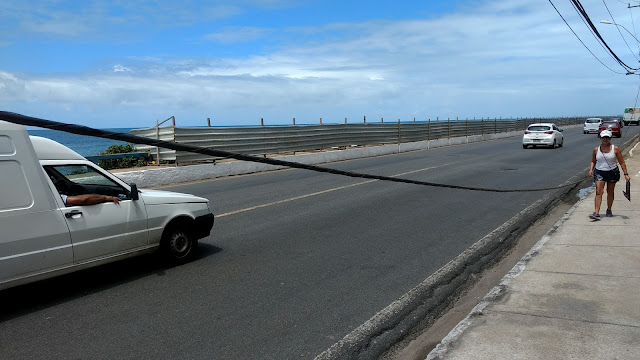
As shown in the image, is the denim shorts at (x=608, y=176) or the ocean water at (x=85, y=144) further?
the ocean water at (x=85, y=144)

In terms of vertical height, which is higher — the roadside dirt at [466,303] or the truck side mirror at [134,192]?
the truck side mirror at [134,192]

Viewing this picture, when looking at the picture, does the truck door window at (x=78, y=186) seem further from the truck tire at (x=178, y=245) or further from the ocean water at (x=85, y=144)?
the truck tire at (x=178, y=245)

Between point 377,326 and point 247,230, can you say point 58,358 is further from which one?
point 247,230

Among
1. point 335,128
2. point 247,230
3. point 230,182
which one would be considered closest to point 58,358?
point 247,230

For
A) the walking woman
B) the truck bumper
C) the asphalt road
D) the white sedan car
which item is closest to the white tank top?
the walking woman

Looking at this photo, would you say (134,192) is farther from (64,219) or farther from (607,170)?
(607,170)

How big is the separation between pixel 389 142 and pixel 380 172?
13.0m

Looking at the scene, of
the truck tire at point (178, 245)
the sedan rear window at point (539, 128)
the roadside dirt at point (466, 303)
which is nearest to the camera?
the roadside dirt at point (466, 303)

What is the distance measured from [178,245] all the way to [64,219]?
155 cm

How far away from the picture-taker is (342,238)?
24.0ft

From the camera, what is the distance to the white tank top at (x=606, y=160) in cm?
840

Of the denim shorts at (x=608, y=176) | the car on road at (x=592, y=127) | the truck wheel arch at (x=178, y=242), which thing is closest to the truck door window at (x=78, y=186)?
the truck wheel arch at (x=178, y=242)

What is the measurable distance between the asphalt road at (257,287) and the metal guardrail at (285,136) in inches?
284

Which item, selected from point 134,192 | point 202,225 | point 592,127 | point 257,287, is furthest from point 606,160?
point 592,127
